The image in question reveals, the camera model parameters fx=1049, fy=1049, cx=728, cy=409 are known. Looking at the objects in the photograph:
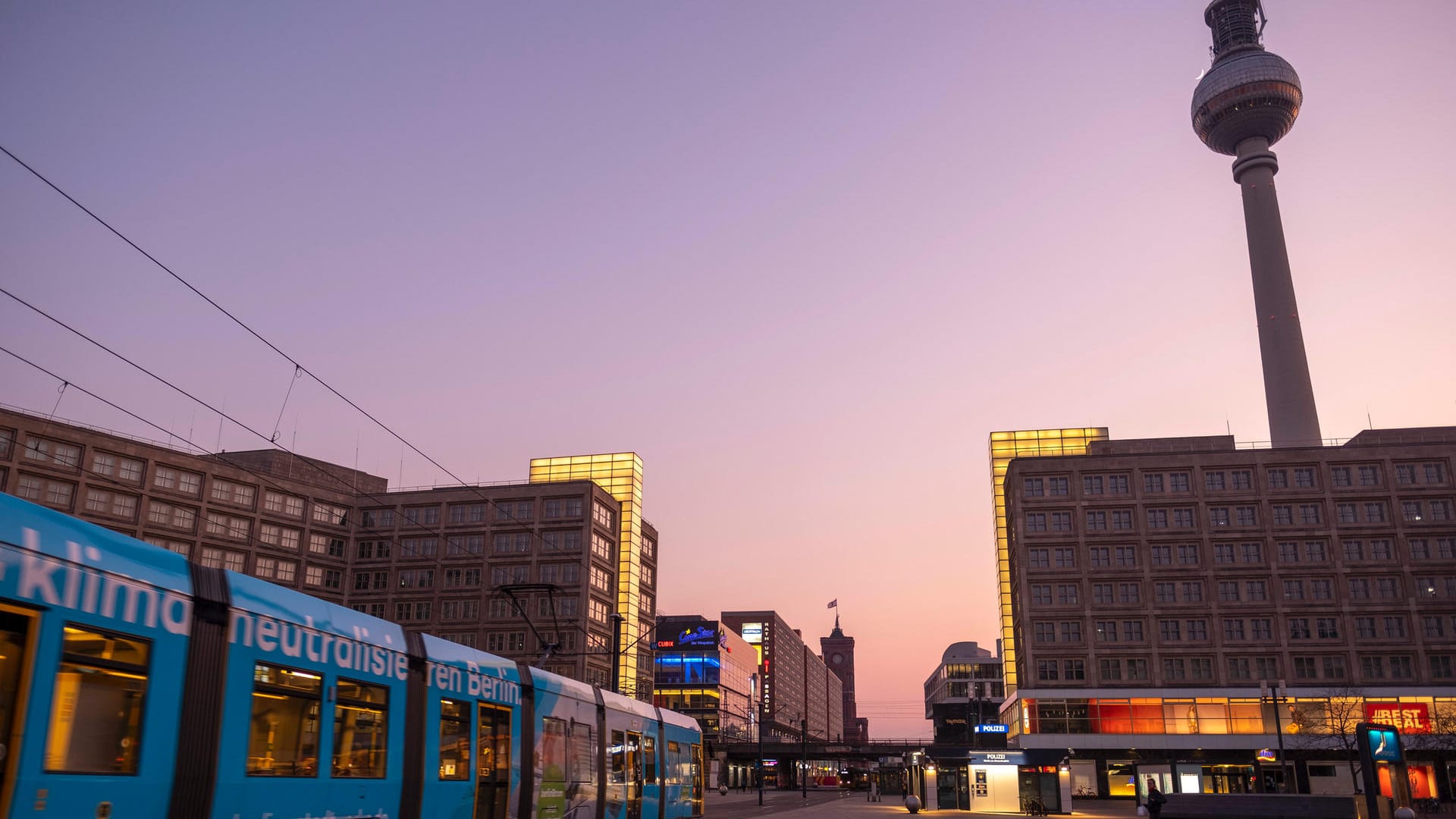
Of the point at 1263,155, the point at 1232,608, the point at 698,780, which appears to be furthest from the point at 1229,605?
the point at 698,780

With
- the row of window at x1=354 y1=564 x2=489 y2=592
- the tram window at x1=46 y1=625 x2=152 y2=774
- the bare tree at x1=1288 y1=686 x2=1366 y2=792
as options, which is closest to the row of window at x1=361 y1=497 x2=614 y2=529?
the row of window at x1=354 y1=564 x2=489 y2=592

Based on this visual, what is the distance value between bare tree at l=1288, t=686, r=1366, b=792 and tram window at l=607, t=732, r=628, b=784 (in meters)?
69.0

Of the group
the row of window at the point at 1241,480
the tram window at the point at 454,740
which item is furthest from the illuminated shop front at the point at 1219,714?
the tram window at the point at 454,740

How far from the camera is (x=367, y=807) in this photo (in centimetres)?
1250

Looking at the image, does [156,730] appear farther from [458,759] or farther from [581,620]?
[581,620]

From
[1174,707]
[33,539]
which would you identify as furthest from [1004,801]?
[33,539]

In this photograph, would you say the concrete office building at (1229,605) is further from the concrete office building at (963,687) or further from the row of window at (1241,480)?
the concrete office building at (963,687)

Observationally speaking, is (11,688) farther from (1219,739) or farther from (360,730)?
(1219,739)

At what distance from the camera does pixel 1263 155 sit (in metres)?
120

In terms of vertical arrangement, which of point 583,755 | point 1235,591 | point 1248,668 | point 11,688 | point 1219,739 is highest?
point 1235,591

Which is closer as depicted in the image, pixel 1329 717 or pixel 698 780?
pixel 698 780

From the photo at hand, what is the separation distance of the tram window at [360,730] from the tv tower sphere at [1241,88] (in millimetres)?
130970

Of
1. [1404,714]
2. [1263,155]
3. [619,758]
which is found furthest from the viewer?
[1263,155]

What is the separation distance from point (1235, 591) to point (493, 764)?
3218 inches
